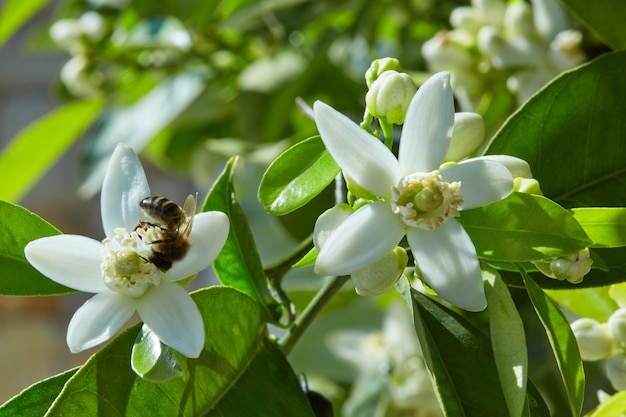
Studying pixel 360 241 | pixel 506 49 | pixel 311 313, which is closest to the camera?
pixel 360 241

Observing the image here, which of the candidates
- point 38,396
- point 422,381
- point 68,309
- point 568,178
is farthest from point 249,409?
point 68,309

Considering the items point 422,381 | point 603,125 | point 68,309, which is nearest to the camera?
point 603,125

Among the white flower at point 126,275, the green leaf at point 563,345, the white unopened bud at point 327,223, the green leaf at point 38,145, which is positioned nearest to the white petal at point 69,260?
the white flower at point 126,275

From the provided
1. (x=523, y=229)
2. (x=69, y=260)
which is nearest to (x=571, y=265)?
(x=523, y=229)

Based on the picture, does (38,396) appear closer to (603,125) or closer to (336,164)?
(336,164)

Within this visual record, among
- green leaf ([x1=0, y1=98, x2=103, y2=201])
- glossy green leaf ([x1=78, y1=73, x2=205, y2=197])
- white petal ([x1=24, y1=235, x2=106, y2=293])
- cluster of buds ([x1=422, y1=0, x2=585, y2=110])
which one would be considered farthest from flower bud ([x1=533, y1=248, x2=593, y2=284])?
green leaf ([x1=0, y1=98, x2=103, y2=201])

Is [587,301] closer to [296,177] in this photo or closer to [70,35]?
[296,177]
